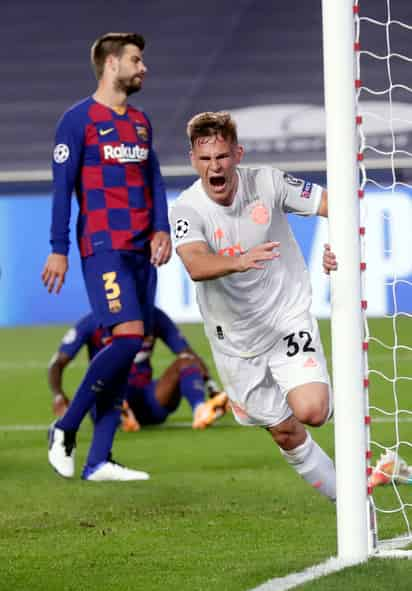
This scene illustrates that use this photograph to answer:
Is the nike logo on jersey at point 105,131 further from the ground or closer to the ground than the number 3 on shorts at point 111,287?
further from the ground

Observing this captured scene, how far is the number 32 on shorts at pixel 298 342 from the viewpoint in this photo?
5098 millimetres

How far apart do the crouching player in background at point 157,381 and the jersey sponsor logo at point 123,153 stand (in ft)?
5.86

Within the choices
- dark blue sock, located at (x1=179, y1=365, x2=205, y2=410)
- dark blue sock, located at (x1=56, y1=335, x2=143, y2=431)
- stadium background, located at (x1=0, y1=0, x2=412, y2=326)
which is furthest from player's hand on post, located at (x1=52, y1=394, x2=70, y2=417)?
stadium background, located at (x1=0, y1=0, x2=412, y2=326)

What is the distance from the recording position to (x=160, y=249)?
6203mm

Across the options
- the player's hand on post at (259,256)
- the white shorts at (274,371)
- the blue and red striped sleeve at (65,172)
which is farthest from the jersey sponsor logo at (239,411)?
the blue and red striped sleeve at (65,172)

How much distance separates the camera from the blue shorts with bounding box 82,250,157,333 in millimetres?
6215

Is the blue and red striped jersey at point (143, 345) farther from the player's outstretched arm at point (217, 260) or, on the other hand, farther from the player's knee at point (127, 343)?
the player's outstretched arm at point (217, 260)

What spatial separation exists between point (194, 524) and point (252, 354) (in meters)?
0.62

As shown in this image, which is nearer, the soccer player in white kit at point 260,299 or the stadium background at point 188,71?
the soccer player in white kit at point 260,299

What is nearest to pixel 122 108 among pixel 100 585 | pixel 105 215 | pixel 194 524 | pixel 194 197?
pixel 105 215

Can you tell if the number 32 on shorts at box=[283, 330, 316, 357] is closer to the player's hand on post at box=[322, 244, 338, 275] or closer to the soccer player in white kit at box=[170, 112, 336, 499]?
the soccer player in white kit at box=[170, 112, 336, 499]

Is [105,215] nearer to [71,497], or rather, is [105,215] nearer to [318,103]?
[71,497]

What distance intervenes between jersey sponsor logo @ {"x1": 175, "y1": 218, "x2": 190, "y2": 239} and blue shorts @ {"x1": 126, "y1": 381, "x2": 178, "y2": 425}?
128 inches

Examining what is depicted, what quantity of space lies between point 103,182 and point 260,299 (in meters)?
1.45
